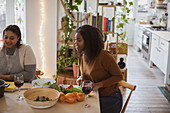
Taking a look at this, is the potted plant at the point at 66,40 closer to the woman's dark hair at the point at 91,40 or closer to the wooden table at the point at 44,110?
the woman's dark hair at the point at 91,40

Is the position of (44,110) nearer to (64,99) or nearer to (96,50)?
(64,99)

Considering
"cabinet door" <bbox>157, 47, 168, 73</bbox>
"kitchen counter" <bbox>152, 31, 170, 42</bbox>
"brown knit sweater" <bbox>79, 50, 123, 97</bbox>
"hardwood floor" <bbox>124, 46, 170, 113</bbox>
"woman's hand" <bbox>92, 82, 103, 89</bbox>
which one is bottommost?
"hardwood floor" <bbox>124, 46, 170, 113</bbox>

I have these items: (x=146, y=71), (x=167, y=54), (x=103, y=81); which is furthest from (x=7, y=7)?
(x=146, y=71)

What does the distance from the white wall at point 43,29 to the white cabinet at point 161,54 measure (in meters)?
2.36

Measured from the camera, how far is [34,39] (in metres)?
4.02

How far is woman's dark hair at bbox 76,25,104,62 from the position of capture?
7.34 ft

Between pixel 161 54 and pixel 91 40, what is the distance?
11.6 feet

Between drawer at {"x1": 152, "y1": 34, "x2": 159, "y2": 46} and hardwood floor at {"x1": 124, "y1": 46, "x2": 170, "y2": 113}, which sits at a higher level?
drawer at {"x1": 152, "y1": 34, "x2": 159, "y2": 46}

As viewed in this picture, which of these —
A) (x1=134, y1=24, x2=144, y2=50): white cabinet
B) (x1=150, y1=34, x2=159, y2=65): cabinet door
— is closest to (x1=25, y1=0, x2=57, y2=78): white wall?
(x1=150, y1=34, x2=159, y2=65): cabinet door

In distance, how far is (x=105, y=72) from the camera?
2.30m

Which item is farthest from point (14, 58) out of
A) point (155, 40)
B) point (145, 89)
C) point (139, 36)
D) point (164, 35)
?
point (139, 36)

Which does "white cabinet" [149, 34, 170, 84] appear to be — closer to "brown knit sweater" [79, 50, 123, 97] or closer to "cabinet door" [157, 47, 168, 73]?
"cabinet door" [157, 47, 168, 73]

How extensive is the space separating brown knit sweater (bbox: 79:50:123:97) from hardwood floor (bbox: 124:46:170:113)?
1396mm

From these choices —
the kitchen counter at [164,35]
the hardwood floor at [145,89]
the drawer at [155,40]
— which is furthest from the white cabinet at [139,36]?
the kitchen counter at [164,35]
